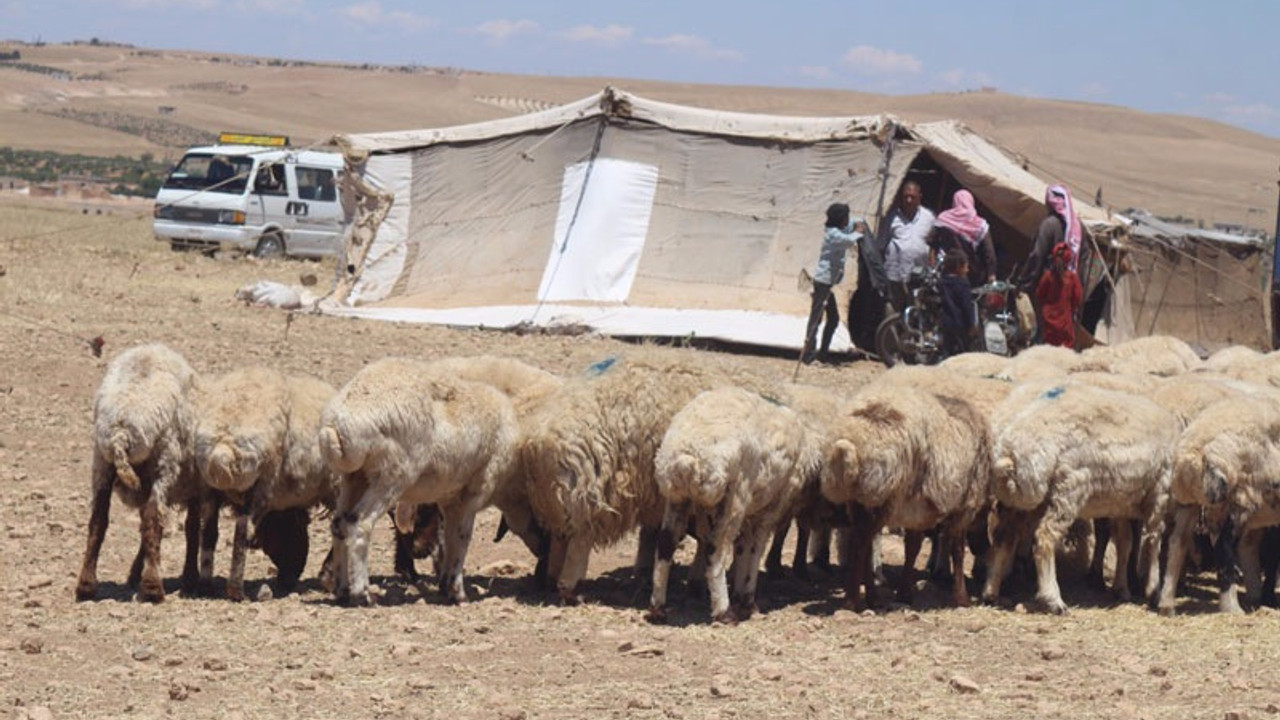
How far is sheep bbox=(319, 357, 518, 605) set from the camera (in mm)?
8742

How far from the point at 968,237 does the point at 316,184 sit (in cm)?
1313

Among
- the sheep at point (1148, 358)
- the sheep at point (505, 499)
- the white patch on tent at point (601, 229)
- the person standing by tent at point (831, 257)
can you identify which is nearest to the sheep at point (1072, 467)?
the sheep at point (505, 499)

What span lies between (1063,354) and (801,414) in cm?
377

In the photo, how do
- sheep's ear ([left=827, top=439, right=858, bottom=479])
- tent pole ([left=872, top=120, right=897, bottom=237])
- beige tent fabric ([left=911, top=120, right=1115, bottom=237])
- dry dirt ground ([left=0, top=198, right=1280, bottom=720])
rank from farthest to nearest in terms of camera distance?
tent pole ([left=872, top=120, right=897, bottom=237]) → beige tent fabric ([left=911, top=120, right=1115, bottom=237]) → sheep's ear ([left=827, top=439, right=858, bottom=479]) → dry dirt ground ([left=0, top=198, right=1280, bottom=720])

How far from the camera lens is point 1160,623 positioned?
906 centimetres

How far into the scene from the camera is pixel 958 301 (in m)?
17.6

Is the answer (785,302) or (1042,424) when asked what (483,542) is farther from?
(785,302)

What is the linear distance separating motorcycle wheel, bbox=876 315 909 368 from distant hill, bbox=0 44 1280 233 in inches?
2397

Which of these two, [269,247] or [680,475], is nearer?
[680,475]

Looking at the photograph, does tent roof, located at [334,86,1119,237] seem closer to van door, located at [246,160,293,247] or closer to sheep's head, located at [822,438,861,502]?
→ van door, located at [246,160,293,247]

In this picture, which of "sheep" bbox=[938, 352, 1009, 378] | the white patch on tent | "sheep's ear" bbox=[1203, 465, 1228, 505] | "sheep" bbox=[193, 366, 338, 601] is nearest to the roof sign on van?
the white patch on tent

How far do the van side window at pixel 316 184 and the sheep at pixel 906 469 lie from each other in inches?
773

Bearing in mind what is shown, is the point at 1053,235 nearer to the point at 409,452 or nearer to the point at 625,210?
the point at 625,210

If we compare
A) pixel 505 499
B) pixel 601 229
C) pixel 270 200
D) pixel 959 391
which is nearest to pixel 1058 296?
pixel 601 229
